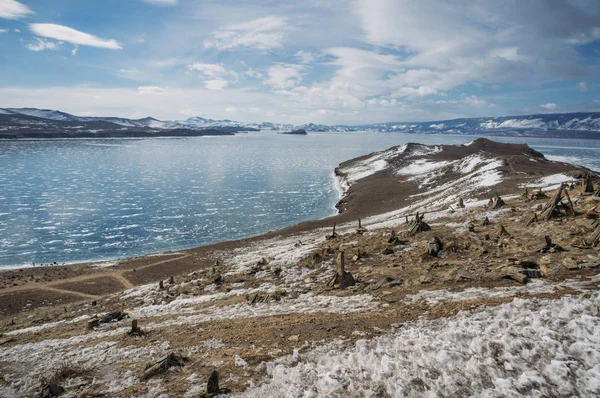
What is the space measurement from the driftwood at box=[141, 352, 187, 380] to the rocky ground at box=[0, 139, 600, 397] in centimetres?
5

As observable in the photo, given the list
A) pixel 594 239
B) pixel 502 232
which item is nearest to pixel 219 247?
pixel 502 232

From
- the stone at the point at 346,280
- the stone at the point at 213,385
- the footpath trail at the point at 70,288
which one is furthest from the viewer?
the footpath trail at the point at 70,288

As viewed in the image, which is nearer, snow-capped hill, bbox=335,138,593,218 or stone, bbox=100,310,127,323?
stone, bbox=100,310,127,323

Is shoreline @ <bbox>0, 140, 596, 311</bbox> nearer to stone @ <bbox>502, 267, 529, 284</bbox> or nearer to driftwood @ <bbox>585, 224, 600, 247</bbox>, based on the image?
driftwood @ <bbox>585, 224, 600, 247</bbox>

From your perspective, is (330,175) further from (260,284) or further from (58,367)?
(58,367)

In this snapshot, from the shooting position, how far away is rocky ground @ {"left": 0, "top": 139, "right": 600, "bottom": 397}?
26.6ft

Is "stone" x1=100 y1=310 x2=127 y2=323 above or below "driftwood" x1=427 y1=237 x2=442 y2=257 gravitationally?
below

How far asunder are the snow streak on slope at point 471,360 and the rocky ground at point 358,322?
0.04 m

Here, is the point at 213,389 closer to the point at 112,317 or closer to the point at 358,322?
the point at 358,322

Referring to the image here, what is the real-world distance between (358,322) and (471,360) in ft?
12.4

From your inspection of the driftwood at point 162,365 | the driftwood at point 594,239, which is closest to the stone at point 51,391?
the driftwood at point 162,365

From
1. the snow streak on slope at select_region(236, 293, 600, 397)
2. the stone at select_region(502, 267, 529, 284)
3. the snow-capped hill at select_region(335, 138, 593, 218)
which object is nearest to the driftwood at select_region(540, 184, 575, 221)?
the stone at select_region(502, 267, 529, 284)

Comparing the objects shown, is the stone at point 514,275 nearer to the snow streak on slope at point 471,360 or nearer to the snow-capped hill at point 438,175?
the snow streak on slope at point 471,360

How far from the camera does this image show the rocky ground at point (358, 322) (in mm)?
8109
